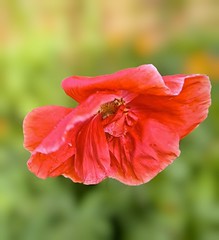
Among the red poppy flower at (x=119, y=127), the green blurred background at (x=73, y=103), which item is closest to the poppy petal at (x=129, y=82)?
the red poppy flower at (x=119, y=127)

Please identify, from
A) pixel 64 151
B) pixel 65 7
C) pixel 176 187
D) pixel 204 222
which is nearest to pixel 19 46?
pixel 65 7

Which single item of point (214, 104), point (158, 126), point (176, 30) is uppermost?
point (158, 126)

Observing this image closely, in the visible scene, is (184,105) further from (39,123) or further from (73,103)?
(73,103)

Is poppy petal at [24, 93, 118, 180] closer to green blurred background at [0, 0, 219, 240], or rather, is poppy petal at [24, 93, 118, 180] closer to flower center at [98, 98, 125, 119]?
flower center at [98, 98, 125, 119]

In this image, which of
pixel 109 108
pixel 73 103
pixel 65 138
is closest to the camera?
pixel 65 138

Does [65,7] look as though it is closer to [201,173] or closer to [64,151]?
[201,173]

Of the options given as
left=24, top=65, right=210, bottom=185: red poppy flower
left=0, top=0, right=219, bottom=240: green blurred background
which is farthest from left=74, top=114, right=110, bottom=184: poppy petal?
left=0, top=0, right=219, bottom=240: green blurred background

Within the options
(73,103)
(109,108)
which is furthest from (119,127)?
Result: (73,103)
